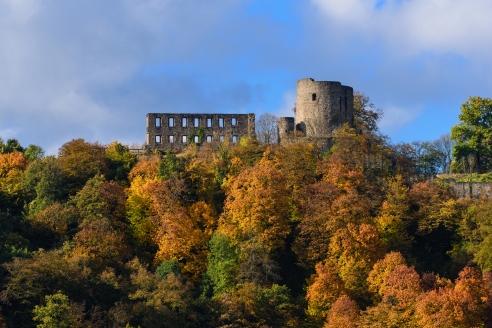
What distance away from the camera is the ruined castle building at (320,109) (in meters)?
82.6

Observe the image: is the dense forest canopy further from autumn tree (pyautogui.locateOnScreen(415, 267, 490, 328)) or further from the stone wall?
the stone wall

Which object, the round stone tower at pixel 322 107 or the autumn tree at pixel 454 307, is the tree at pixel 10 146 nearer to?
the round stone tower at pixel 322 107

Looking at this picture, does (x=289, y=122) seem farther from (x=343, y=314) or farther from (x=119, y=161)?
(x=343, y=314)

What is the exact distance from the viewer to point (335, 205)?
233ft

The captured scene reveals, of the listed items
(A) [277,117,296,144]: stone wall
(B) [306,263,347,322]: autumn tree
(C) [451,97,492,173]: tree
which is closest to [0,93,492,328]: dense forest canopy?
(B) [306,263,347,322]: autumn tree

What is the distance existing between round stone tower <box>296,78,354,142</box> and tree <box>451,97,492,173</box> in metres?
8.66

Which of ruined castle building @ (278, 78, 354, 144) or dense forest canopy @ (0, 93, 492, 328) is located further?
ruined castle building @ (278, 78, 354, 144)

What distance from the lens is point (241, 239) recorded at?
69.9m

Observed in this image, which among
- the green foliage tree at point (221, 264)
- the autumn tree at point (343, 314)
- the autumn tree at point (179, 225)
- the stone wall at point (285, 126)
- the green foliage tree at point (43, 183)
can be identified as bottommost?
the autumn tree at point (343, 314)

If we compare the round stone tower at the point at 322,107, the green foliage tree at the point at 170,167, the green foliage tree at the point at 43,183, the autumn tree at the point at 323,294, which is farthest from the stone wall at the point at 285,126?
the autumn tree at the point at 323,294

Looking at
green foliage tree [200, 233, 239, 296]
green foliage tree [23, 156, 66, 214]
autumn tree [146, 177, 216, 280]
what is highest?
green foliage tree [23, 156, 66, 214]

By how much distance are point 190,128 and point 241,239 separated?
16.7m

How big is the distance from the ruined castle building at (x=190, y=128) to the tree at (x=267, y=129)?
0.60 meters

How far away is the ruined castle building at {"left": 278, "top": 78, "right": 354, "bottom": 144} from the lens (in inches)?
3253
